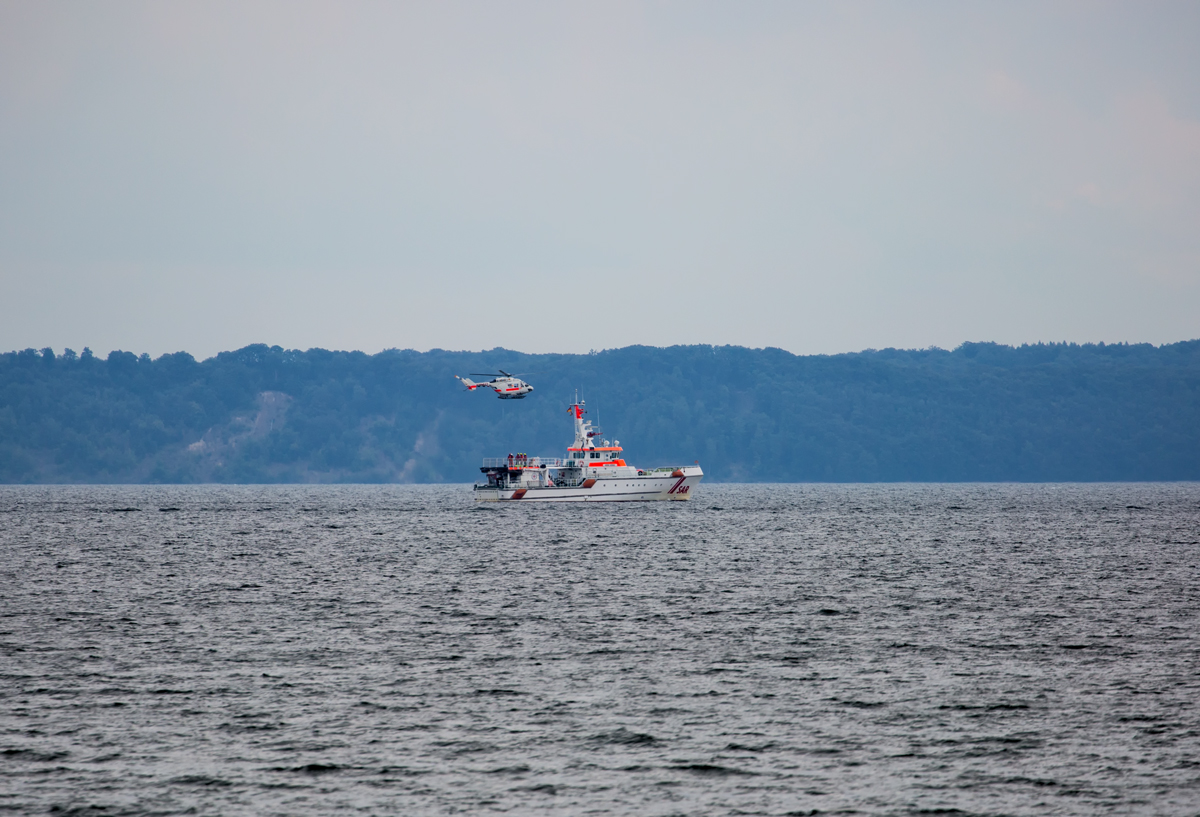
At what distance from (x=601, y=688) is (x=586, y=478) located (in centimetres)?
10215

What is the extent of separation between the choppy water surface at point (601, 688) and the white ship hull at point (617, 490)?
6490 centimetres

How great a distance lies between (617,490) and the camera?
135875 mm

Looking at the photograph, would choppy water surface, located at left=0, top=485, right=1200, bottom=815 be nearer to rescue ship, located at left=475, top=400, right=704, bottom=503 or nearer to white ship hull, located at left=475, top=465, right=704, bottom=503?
rescue ship, located at left=475, top=400, right=704, bottom=503

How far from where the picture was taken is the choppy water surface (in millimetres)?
22875

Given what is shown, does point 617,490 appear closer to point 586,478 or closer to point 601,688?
point 586,478

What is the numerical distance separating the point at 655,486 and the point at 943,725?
111243 millimetres

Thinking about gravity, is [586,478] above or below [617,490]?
above

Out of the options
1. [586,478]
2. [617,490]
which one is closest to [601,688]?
[586,478]

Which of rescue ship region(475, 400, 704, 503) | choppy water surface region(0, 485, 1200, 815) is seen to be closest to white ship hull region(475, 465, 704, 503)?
rescue ship region(475, 400, 704, 503)

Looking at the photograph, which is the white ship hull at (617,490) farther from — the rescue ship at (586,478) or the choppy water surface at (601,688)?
the choppy water surface at (601,688)

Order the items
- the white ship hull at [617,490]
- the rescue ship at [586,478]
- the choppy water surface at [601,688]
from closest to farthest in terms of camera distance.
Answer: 1. the choppy water surface at [601,688]
2. the rescue ship at [586,478]
3. the white ship hull at [617,490]

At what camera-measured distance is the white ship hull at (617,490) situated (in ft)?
443

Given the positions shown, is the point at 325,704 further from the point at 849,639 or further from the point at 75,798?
the point at 849,639

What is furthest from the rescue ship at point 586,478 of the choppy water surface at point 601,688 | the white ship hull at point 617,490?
the choppy water surface at point 601,688
